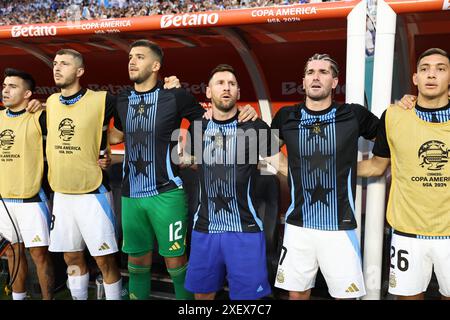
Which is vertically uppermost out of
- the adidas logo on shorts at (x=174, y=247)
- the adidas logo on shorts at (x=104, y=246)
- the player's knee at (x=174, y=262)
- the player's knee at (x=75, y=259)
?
the adidas logo on shorts at (x=174, y=247)

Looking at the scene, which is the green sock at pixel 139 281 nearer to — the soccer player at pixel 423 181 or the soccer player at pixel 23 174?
the soccer player at pixel 23 174

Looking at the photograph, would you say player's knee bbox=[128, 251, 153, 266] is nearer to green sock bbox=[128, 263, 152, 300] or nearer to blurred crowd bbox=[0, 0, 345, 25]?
green sock bbox=[128, 263, 152, 300]

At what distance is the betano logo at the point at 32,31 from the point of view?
2881mm

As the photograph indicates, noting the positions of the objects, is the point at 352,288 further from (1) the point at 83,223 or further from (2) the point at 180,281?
(1) the point at 83,223

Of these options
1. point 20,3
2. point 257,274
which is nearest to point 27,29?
point 257,274

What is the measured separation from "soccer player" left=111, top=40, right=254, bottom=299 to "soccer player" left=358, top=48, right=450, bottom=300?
112cm

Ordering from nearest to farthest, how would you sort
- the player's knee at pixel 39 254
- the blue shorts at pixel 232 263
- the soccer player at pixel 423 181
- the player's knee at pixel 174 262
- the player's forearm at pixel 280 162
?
the soccer player at pixel 423 181, the blue shorts at pixel 232 263, the player's forearm at pixel 280 162, the player's knee at pixel 174 262, the player's knee at pixel 39 254

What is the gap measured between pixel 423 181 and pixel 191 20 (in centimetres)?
154

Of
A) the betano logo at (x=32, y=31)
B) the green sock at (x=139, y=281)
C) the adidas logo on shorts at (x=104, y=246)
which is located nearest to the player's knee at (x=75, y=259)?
the adidas logo on shorts at (x=104, y=246)

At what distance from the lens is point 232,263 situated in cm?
223

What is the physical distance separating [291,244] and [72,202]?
135 centimetres

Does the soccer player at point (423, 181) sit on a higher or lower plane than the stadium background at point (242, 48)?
lower

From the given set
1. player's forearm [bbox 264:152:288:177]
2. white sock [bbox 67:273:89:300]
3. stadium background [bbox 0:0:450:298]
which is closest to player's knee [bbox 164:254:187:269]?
stadium background [bbox 0:0:450:298]
